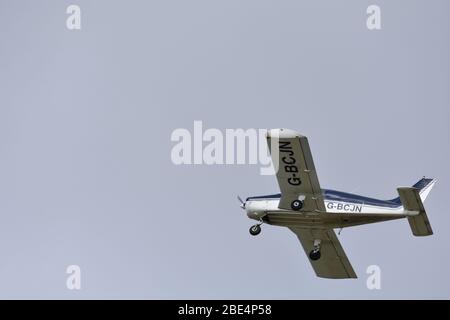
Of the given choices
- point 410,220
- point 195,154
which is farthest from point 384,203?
point 195,154

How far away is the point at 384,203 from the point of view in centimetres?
3969

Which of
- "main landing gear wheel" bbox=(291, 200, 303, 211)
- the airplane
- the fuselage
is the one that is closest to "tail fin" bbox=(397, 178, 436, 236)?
the airplane

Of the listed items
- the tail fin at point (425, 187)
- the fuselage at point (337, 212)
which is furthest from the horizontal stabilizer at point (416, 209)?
the tail fin at point (425, 187)

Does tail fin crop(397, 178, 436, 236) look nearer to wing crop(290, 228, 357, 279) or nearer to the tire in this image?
the tire

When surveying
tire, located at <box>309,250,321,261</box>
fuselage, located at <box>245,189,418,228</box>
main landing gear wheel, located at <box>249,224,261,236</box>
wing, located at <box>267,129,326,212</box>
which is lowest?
tire, located at <box>309,250,321,261</box>

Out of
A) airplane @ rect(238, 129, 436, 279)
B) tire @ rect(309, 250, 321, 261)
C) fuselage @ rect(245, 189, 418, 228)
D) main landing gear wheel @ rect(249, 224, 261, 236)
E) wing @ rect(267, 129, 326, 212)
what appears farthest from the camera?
tire @ rect(309, 250, 321, 261)

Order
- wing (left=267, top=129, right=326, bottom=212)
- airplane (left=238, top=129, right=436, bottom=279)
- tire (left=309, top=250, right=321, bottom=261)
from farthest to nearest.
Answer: tire (left=309, top=250, right=321, bottom=261) < airplane (left=238, top=129, right=436, bottom=279) < wing (left=267, top=129, right=326, bottom=212)

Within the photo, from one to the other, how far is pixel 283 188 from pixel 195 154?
5.26 meters

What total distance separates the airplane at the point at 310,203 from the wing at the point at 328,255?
1419 mm

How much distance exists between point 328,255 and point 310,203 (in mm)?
4998

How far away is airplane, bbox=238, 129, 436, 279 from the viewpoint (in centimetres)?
3894

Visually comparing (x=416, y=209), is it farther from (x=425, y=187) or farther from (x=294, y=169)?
(x=294, y=169)
